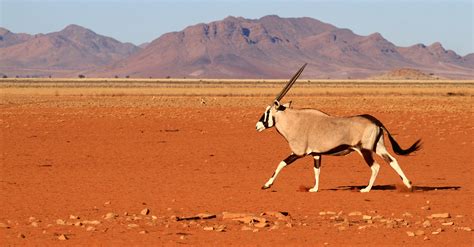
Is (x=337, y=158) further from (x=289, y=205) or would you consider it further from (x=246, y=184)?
(x=289, y=205)

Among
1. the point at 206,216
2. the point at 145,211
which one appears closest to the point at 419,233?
the point at 206,216

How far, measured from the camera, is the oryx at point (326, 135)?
1398 centimetres

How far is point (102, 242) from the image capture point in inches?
381

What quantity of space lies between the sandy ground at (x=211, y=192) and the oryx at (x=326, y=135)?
510 mm

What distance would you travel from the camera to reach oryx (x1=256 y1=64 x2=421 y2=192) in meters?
14.0

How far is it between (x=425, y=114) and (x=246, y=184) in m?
22.5

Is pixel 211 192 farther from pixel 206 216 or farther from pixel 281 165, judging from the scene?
pixel 206 216

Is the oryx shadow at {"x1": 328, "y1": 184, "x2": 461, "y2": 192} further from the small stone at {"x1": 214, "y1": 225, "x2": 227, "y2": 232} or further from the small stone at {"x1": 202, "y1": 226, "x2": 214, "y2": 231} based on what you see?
the small stone at {"x1": 202, "y1": 226, "x2": 214, "y2": 231}

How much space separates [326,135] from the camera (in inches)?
559

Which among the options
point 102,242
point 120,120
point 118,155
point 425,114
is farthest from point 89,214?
point 425,114

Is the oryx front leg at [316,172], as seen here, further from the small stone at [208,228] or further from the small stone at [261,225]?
the small stone at [208,228]

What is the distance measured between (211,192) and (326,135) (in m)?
2.09

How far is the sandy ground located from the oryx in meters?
0.51

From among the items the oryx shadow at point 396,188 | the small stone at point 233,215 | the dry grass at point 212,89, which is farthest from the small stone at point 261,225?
the dry grass at point 212,89
